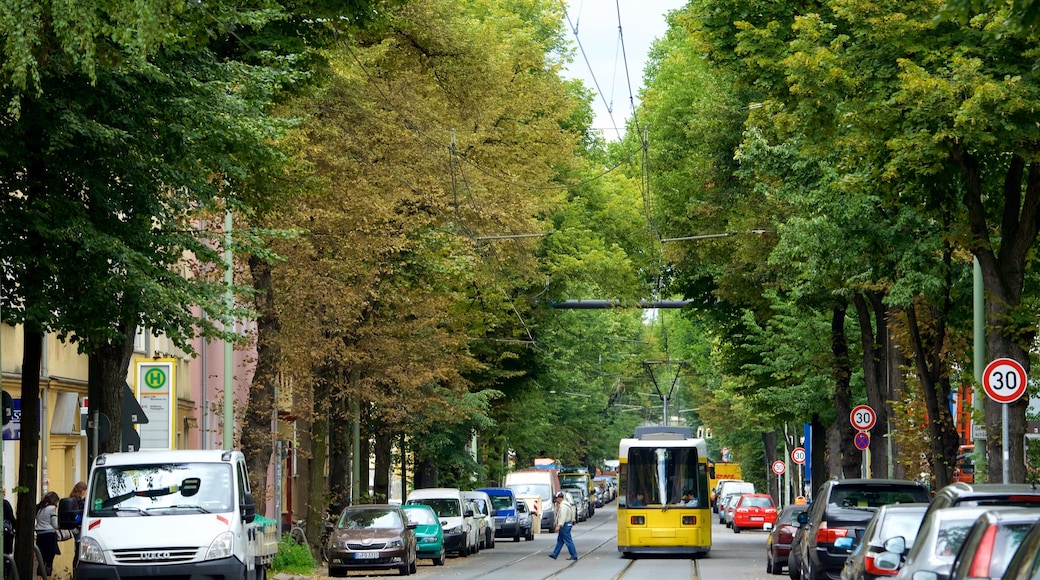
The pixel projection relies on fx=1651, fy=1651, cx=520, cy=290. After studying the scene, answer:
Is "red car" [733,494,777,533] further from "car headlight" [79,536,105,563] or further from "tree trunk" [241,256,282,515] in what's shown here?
"car headlight" [79,536,105,563]

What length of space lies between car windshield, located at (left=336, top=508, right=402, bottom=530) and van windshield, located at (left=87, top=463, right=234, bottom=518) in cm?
1316

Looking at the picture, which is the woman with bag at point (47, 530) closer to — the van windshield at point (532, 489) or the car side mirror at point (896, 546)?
the car side mirror at point (896, 546)

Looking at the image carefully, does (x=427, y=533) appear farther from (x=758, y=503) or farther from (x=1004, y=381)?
(x=758, y=503)

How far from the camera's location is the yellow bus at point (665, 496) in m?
37.9

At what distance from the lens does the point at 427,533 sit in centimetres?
3809

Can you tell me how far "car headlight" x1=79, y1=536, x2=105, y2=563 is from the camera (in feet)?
63.1

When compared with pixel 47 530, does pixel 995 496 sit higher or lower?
higher

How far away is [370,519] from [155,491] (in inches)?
543

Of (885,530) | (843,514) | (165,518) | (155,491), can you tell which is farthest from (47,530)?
(885,530)

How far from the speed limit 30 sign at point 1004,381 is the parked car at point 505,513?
37.9 meters

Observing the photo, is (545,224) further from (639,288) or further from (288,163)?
(288,163)

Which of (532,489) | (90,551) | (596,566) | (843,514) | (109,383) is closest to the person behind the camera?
(90,551)

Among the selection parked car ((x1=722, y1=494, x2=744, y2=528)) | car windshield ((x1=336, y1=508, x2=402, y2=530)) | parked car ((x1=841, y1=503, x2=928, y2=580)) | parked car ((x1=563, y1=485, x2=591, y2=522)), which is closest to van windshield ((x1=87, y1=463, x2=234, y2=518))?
parked car ((x1=841, y1=503, x2=928, y2=580))

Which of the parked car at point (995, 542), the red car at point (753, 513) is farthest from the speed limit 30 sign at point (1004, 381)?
the red car at point (753, 513)
